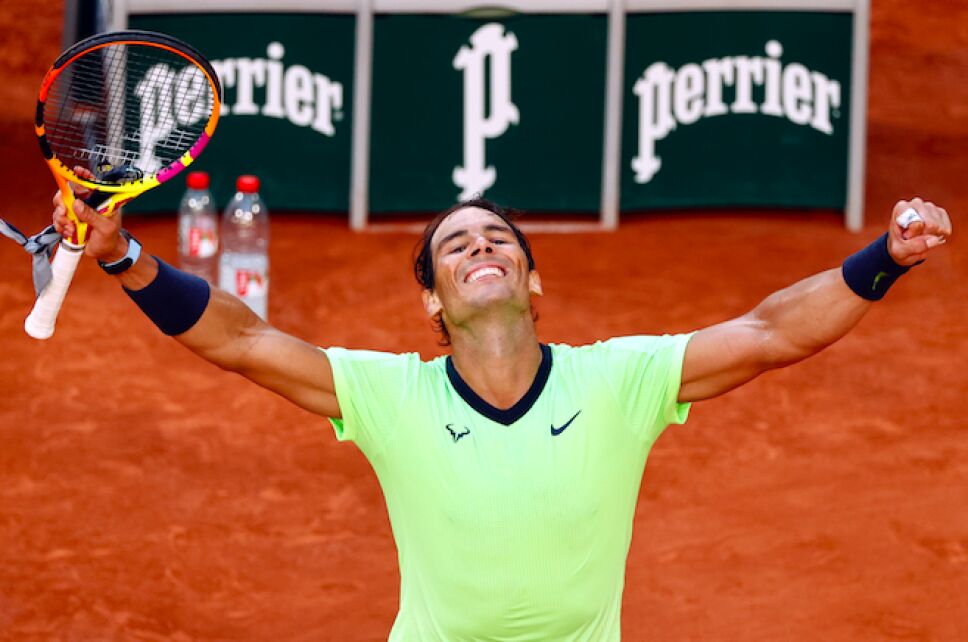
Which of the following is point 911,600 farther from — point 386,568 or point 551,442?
point 551,442

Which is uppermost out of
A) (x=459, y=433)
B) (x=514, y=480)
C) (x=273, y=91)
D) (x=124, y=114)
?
(x=273, y=91)

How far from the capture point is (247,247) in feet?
31.7

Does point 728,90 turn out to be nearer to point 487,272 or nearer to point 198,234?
point 198,234

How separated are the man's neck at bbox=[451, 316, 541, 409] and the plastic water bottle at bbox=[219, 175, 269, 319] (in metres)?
4.31

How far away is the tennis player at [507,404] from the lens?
425 cm

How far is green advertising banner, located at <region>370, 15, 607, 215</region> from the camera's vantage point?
32.0ft

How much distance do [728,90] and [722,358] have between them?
570cm

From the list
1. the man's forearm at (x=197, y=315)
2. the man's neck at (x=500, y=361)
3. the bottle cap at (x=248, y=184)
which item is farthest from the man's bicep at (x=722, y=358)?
the bottle cap at (x=248, y=184)

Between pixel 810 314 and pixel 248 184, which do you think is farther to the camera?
pixel 248 184

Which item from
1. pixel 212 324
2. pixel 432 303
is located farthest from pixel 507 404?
pixel 212 324

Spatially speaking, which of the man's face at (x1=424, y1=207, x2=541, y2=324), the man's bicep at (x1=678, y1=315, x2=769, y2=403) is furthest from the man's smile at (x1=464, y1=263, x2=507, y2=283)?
the man's bicep at (x1=678, y1=315, x2=769, y2=403)

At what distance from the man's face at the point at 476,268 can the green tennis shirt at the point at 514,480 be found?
20 centimetres

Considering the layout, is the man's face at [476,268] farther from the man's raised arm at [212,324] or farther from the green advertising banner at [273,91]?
the green advertising banner at [273,91]

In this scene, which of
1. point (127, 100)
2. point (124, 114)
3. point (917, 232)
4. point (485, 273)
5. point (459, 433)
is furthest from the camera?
point (127, 100)
